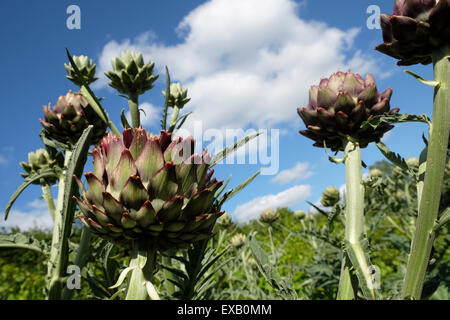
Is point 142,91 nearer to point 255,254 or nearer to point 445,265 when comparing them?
point 255,254

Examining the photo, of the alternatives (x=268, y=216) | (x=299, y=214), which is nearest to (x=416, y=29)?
(x=268, y=216)

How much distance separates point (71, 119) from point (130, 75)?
46 cm

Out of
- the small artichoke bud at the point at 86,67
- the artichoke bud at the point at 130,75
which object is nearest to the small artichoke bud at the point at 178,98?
the artichoke bud at the point at 130,75

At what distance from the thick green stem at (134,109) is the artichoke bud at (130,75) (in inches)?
0.8

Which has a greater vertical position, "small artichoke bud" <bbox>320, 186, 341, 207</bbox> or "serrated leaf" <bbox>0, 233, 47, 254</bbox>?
"small artichoke bud" <bbox>320, 186, 341, 207</bbox>

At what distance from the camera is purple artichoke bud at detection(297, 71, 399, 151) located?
47.9 inches

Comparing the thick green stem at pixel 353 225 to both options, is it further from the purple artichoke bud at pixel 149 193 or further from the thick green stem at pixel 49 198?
the thick green stem at pixel 49 198

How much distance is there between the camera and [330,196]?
3.31m

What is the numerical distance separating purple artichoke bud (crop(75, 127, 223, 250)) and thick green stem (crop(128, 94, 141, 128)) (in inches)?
15.4

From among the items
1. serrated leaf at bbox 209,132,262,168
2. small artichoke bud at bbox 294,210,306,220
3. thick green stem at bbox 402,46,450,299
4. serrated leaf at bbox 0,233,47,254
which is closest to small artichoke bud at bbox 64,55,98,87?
serrated leaf at bbox 0,233,47,254

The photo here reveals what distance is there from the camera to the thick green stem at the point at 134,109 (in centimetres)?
115

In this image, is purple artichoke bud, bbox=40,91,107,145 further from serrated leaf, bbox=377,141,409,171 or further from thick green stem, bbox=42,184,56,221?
serrated leaf, bbox=377,141,409,171

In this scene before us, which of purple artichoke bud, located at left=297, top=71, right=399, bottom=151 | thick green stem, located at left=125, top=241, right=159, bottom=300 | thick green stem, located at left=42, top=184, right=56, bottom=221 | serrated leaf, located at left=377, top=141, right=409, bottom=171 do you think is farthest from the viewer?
thick green stem, located at left=42, top=184, right=56, bottom=221
